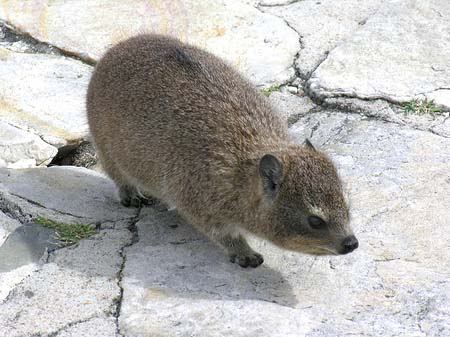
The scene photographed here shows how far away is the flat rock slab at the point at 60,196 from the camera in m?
4.71

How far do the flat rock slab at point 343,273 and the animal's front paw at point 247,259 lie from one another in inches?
1.5

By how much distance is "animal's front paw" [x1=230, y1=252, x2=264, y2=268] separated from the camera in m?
4.25

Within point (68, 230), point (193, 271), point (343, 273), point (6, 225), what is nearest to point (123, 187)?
point (68, 230)

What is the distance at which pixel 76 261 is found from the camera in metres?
4.21

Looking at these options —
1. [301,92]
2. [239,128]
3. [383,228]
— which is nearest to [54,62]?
[301,92]

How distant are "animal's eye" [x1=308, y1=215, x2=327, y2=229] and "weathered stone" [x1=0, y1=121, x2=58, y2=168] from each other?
2.20 m

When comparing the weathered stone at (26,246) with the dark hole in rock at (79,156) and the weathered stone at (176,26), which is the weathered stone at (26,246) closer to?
the dark hole in rock at (79,156)

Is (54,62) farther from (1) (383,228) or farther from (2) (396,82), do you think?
(1) (383,228)

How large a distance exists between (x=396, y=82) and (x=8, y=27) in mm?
3088

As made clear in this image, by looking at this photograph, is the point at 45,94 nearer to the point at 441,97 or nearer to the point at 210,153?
the point at 210,153

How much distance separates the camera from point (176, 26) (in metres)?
6.53

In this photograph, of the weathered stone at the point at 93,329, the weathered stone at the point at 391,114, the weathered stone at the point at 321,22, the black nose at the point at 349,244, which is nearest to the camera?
the weathered stone at the point at 93,329

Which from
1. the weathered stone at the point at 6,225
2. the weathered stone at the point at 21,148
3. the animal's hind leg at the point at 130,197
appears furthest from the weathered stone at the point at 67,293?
the weathered stone at the point at 21,148

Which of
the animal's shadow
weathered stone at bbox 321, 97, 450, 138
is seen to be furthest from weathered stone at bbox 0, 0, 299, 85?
the animal's shadow
